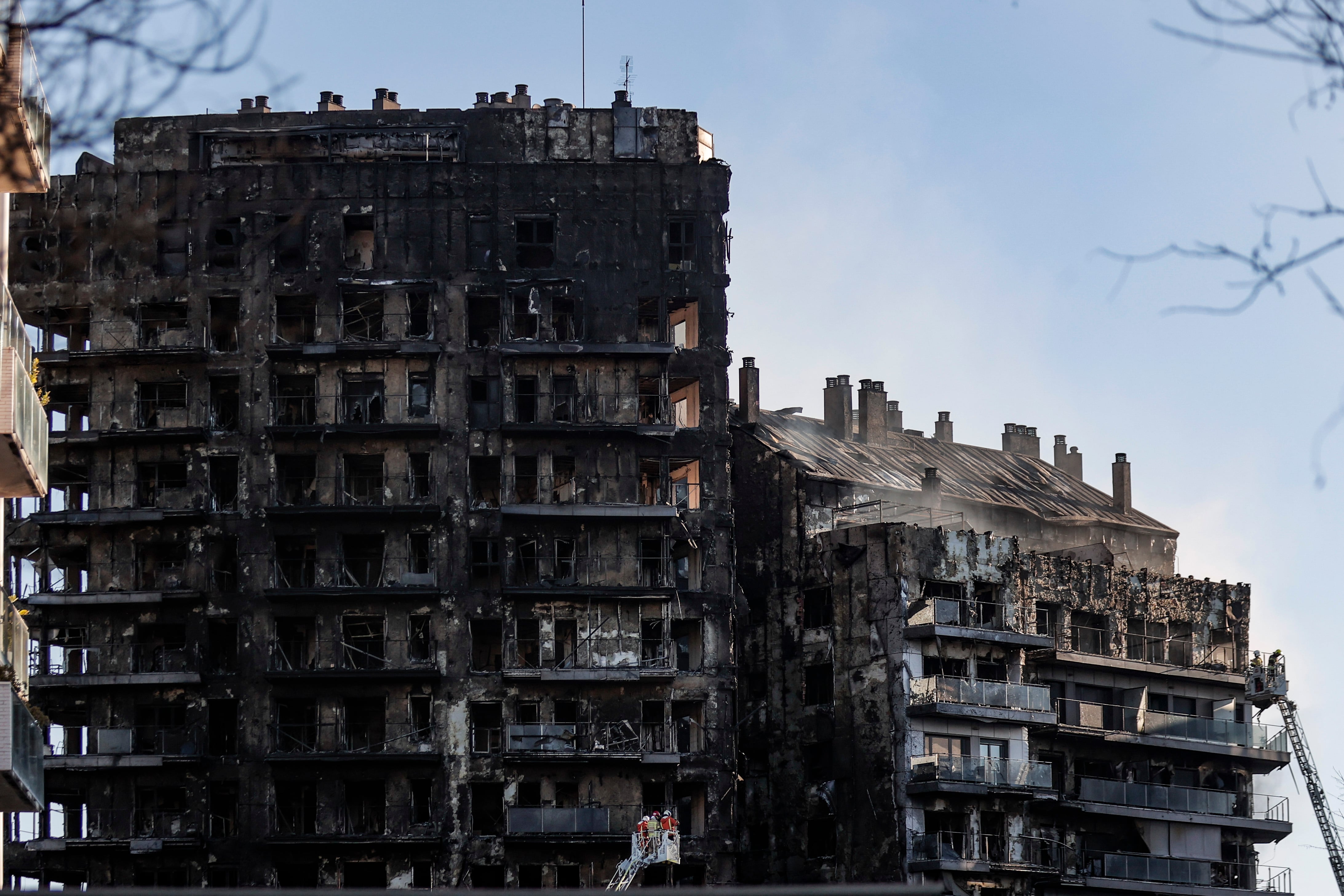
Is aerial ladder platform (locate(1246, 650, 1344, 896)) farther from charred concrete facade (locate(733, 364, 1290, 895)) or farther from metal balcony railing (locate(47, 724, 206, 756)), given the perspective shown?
metal balcony railing (locate(47, 724, 206, 756))

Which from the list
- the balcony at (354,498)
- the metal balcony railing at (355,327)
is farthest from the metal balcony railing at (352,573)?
the metal balcony railing at (355,327)

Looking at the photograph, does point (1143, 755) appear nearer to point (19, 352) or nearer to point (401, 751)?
point (401, 751)

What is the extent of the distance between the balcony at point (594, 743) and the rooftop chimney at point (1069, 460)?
4717 centimetres

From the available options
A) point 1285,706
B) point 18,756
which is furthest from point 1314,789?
point 18,756

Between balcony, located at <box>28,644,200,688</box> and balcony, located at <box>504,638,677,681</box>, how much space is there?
38.9 feet

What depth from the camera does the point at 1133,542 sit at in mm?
123500

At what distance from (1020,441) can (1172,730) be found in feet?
110

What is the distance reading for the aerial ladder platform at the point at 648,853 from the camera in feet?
Answer: 269

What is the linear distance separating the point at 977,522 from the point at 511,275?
31471 mm

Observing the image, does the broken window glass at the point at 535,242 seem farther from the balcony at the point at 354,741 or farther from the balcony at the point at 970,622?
the balcony at the point at 970,622

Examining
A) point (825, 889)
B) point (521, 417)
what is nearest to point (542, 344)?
point (521, 417)

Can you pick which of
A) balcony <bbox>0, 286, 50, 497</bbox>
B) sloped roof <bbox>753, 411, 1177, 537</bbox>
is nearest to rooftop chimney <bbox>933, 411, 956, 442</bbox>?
sloped roof <bbox>753, 411, 1177, 537</bbox>

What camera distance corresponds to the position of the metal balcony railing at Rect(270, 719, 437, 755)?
8800cm

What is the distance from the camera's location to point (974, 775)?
92.2 meters
